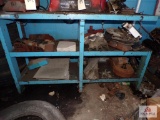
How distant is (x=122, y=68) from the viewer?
1.89 metres

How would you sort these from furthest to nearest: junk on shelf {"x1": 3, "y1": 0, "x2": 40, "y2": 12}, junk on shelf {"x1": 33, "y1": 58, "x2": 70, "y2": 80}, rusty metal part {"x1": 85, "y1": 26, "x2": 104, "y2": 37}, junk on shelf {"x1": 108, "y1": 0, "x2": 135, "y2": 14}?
rusty metal part {"x1": 85, "y1": 26, "x2": 104, "y2": 37}
junk on shelf {"x1": 33, "y1": 58, "x2": 70, "y2": 80}
junk on shelf {"x1": 108, "y1": 0, "x2": 135, "y2": 14}
junk on shelf {"x1": 3, "y1": 0, "x2": 40, "y2": 12}

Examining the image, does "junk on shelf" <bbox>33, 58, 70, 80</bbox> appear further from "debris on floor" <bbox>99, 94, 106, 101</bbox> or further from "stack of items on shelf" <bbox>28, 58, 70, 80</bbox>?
"debris on floor" <bbox>99, 94, 106, 101</bbox>

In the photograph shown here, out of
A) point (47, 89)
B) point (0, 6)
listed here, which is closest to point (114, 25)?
point (47, 89)

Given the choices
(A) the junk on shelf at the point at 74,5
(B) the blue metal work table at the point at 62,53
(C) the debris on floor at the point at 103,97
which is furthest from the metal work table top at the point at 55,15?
(C) the debris on floor at the point at 103,97

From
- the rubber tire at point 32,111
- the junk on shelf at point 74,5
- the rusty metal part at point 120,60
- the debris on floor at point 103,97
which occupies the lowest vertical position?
the debris on floor at point 103,97

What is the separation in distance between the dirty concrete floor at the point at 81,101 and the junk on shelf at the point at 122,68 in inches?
11.7

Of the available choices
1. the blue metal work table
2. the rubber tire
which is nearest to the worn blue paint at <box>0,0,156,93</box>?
the blue metal work table

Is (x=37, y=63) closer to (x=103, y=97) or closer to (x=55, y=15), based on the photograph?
(x=55, y=15)

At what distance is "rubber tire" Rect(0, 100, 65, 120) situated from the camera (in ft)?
4.73

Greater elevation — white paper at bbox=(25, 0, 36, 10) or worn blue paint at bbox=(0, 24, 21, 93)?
white paper at bbox=(25, 0, 36, 10)

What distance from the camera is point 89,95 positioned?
1.92 metres

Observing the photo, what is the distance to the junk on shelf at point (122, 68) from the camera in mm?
1858

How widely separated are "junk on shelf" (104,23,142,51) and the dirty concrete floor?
28.3 inches

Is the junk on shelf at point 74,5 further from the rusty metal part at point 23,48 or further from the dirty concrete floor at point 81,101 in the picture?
the dirty concrete floor at point 81,101
